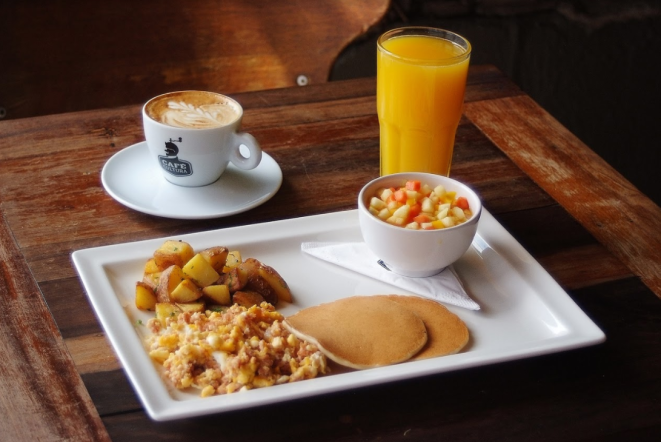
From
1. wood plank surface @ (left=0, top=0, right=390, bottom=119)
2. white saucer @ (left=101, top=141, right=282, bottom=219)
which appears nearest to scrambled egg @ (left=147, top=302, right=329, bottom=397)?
white saucer @ (left=101, top=141, right=282, bottom=219)

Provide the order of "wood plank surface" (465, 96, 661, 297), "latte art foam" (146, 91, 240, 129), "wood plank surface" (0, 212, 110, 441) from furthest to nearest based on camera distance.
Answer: "latte art foam" (146, 91, 240, 129) < "wood plank surface" (465, 96, 661, 297) < "wood plank surface" (0, 212, 110, 441)

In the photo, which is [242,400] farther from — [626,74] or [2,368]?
[626,74]

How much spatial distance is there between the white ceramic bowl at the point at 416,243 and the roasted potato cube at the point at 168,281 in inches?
12.1

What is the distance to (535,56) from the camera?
12.3 feet

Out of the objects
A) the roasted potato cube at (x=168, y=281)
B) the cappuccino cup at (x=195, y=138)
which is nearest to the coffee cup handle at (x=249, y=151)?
the cappuccino cup at (x=195, y=138)

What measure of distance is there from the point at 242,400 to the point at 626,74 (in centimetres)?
318

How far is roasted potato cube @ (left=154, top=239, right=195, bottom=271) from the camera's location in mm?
1169

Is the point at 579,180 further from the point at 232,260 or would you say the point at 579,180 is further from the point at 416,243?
the point at 232,260

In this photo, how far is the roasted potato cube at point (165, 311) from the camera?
1.08 m

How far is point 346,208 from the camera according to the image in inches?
57.0

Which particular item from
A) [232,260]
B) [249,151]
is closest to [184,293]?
[232,260]

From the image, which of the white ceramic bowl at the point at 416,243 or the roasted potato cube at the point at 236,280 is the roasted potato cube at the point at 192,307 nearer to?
the roasted potato cube at the point at 236,280

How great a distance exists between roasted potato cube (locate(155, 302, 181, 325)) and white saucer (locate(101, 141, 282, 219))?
31 centimetres

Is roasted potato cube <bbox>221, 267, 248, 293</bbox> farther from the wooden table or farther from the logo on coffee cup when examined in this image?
the logo on coffee cup
